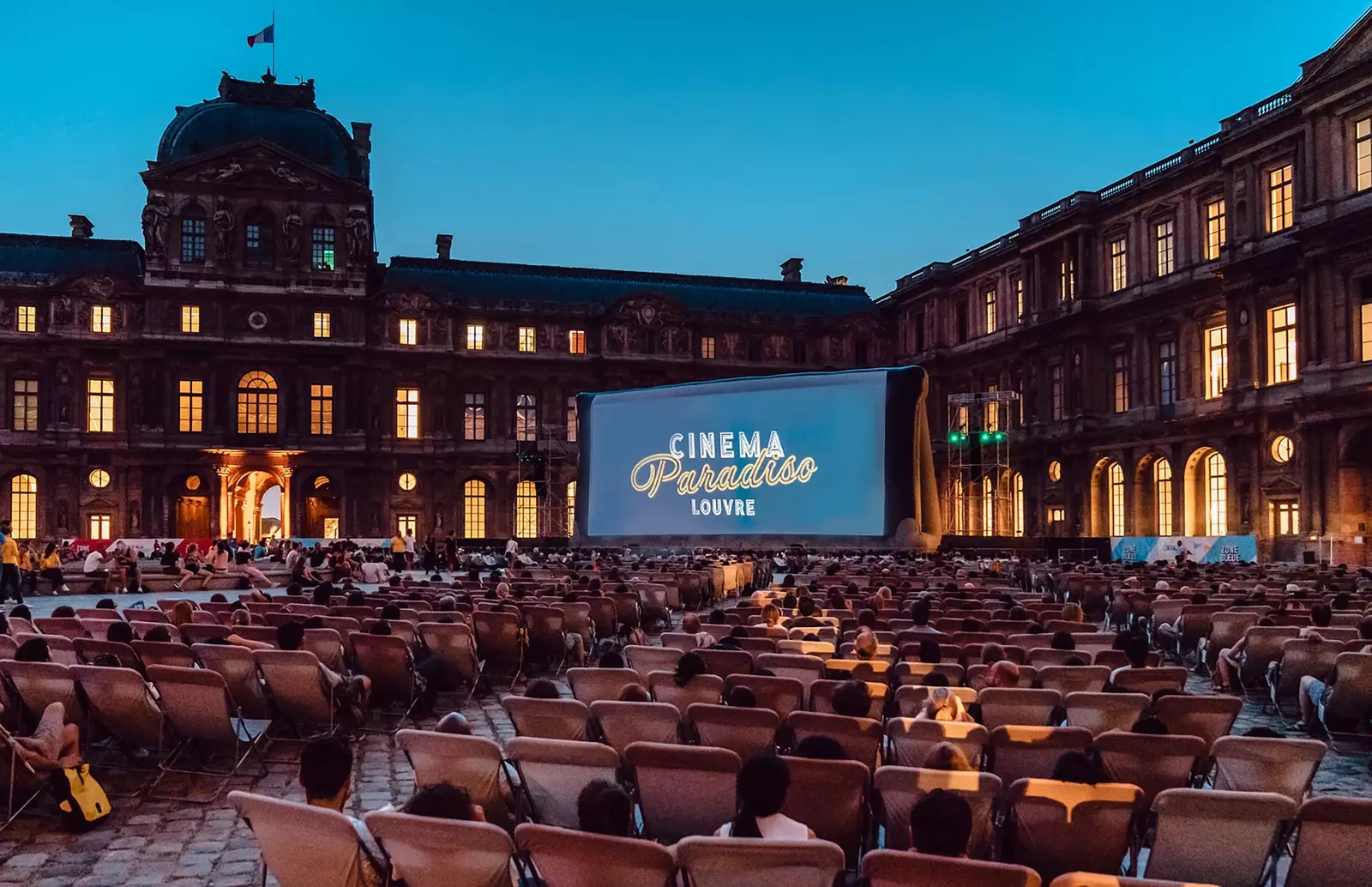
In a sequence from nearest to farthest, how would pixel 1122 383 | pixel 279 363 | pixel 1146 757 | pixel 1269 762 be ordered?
pixel 1269 762, pixel 1146 757, pixel 1122 383, pixel 279 363

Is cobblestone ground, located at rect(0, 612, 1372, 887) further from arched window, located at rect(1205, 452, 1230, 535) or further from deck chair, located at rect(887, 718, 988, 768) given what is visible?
arched window, located at rect(1205, 452, 1230, 535)

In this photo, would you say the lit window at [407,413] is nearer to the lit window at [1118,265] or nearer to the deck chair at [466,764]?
the lit window at [1118,265]

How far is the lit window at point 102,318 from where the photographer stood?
1984 inches

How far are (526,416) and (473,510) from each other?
529cm

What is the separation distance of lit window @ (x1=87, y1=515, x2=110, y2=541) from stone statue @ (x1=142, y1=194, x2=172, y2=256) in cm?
1157

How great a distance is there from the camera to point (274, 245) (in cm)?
5184

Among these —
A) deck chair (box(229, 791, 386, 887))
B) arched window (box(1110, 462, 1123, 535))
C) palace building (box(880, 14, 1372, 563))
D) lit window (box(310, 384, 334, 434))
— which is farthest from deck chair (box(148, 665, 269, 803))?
lit window (box(310, 384, 334, 434))

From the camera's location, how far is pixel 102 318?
50.5m

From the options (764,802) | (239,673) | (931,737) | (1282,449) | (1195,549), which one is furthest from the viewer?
(1282,449)

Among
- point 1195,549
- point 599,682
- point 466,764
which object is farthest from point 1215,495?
point 466,764

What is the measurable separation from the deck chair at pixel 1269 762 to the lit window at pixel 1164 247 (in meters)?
39.2

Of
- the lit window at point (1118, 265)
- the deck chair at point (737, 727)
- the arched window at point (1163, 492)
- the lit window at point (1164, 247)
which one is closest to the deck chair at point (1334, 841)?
the deck chair at point (737, 727)

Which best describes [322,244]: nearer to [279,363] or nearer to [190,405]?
[279,363]

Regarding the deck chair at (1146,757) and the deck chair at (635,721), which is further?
the deck chair at (635,721)
